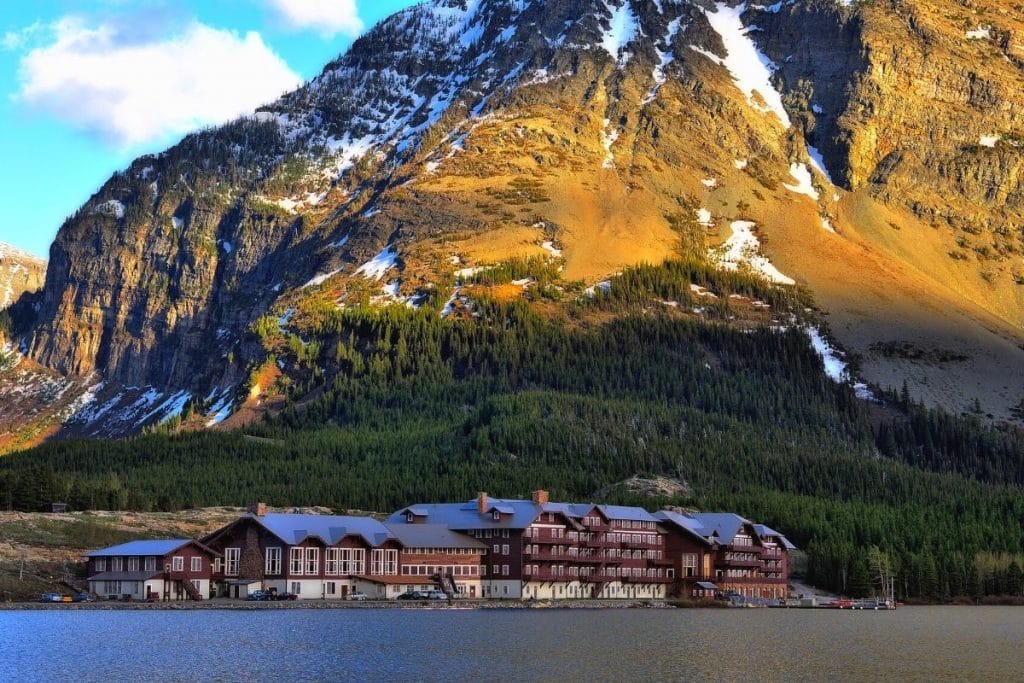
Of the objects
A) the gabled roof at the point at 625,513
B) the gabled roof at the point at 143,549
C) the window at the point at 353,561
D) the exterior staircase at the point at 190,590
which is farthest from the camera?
the gabled roof at the point at 625,513

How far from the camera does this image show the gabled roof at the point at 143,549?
4830 inches

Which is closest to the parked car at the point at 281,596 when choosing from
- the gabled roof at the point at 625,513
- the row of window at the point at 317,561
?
the row of window at the point at 317,561

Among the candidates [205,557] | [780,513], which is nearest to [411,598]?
[205,557]

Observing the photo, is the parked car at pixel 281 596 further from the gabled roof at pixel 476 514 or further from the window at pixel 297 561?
the gabled roof at pixel 476 514

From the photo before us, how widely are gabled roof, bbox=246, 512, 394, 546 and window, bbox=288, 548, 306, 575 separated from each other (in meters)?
1.09

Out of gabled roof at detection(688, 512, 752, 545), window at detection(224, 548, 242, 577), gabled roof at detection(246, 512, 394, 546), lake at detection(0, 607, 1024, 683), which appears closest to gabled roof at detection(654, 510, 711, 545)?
gabled roof at detection(688, 512, 752, 545)

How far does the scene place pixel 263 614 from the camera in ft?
366

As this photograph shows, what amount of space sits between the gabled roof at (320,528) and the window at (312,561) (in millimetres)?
1376

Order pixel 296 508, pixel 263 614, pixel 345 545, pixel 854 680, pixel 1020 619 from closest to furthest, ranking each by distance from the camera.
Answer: pixel 854 680, pixel 263 614, pixel 1020 619, pixel 345 545, pixel 296 508

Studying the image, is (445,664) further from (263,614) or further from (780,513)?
(780,513)

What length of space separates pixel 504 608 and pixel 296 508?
50672 millimetres

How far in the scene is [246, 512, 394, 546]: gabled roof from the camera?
13025 cm

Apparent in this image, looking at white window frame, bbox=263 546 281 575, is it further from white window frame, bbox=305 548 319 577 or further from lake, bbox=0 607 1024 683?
lake, bbox=0 607 1024 683

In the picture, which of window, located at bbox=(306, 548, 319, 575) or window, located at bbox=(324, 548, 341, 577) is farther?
window, located at bbox=(324, 548, 341, 577)
